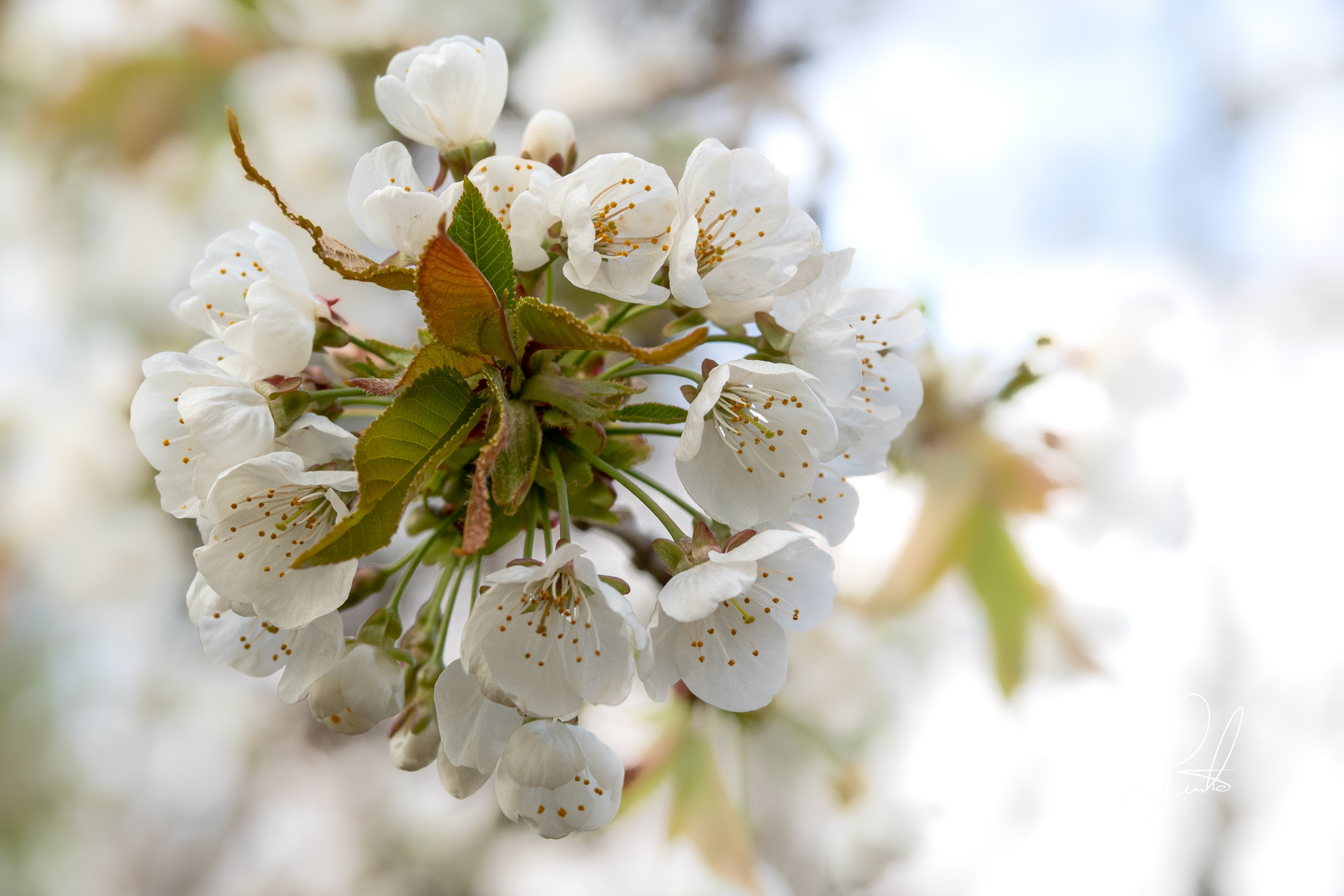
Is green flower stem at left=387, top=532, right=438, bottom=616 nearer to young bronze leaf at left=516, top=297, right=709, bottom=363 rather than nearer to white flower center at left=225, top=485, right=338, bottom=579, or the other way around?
white flower center at left=225, top=485, right=338, bottom=579

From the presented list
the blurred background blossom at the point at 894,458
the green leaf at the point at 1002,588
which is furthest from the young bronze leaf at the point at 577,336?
the green leaf at the point at 1002,588

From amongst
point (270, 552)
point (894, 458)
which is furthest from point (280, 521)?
point (894, 458)

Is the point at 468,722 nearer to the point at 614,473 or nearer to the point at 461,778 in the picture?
the point at 461,778

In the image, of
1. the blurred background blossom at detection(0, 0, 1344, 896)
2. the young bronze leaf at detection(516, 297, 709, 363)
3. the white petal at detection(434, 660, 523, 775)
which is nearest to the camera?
the young bronze leaf at detection(516, 297, 709, 363)

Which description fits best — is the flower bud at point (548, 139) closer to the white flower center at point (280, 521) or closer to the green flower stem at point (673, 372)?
the green flower stem at point (673, 372)

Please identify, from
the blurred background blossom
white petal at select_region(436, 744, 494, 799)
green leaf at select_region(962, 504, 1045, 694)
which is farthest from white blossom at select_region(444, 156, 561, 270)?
green leaf at select_region(962, 504, 1045, 694)

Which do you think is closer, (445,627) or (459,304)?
(459,304)
